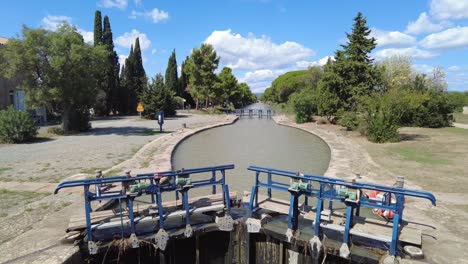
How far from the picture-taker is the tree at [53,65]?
1805cm

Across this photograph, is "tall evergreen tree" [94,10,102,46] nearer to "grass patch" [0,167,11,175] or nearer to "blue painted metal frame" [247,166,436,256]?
"grass patch" [0,167,11,175]

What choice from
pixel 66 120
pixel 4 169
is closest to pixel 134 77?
pixel 66 120

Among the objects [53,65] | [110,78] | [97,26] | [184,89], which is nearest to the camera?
[53,65]

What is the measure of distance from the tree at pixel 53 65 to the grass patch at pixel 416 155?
17.5 meters

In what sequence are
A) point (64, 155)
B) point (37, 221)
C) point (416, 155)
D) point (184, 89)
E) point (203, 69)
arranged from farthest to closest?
point (184, 89) → point (203, 69) → point (64, 155) → point (416, 155) → point (37, 221)

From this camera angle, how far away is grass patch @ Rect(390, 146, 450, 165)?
12258 millimetres

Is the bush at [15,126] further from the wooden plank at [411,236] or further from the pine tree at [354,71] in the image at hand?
the pine tree at [354,71]

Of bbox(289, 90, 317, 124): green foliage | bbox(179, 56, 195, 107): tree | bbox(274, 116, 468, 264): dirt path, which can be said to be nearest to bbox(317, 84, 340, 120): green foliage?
bbox(289, 90, 317, 124): green foliage

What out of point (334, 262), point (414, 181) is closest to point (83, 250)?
point (334, 262)

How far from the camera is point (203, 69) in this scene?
45.5 m

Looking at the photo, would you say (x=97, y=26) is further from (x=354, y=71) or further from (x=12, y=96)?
(x=354, y=71)

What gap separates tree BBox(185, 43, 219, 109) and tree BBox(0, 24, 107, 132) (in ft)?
82.3

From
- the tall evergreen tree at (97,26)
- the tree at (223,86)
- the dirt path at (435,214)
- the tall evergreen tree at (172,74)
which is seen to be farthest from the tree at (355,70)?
the tall evergreen tree at (172,74)

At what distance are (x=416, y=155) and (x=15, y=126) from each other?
18.9m
